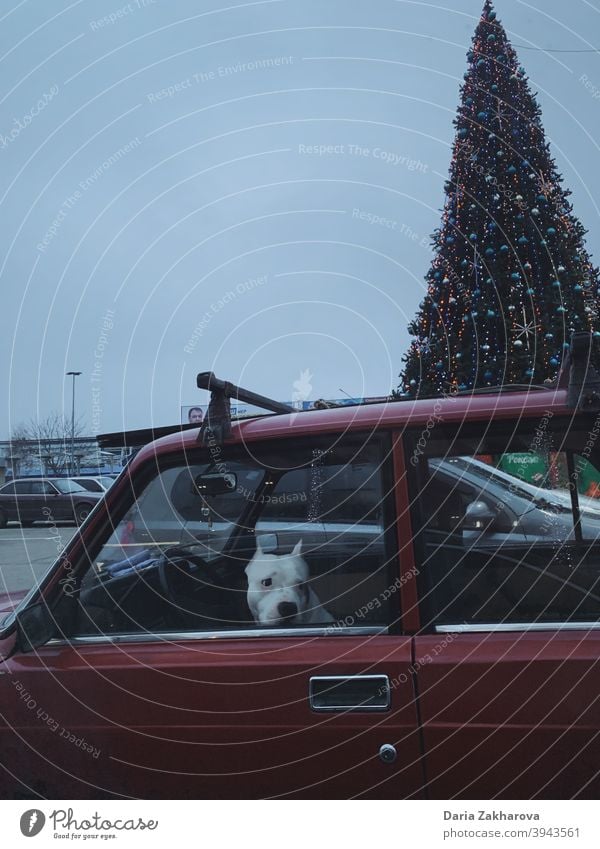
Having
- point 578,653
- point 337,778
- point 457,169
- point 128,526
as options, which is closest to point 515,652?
point 578,653

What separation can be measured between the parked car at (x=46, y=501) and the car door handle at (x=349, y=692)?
19518 millimetres

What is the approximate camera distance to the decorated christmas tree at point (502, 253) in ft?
32.4

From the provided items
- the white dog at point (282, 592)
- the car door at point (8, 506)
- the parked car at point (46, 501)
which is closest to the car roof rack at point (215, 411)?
the white dog at point (282, 592)

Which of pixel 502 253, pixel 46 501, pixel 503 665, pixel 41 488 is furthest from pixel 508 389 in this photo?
pixel 41 488

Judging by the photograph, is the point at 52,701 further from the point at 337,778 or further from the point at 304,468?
the point at 304,468

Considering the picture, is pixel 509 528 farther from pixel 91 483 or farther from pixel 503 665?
pixel 91 483

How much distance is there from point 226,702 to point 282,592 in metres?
0.40

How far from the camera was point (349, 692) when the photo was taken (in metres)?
1.70

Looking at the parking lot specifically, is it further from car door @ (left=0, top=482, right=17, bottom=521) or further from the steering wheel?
the steering wheel

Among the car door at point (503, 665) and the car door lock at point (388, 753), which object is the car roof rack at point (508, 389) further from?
the car door lock at point (388, 753)

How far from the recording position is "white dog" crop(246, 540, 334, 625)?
199cm

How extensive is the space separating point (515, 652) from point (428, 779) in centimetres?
37

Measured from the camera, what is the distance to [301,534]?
2393 mm

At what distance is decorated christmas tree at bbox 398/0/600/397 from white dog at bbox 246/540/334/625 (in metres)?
7.90
